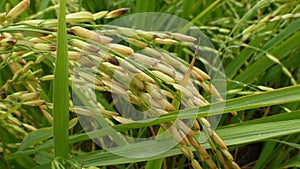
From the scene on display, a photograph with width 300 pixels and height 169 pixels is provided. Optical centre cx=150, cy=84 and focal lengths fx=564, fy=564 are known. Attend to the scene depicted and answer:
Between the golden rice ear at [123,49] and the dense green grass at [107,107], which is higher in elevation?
the golden rice ear at [123,49]

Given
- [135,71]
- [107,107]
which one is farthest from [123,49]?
[107,107]

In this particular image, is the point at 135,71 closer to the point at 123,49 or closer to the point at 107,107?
the point at 123,49

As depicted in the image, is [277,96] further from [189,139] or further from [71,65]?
[71,65]

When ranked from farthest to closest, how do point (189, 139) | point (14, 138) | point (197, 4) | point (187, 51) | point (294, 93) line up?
point (197, 4) → point (187, 51) → point (14, 138) → point (294, 93) → point (189, 139)

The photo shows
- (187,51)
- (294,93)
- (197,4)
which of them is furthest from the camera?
(197,4)

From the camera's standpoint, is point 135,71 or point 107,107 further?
point 107,107

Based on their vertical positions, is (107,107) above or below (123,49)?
below

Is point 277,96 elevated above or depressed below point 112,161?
above

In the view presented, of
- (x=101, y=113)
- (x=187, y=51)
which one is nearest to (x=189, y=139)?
(x=101, y=113)

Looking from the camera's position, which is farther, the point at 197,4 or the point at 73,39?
the point at 197,4

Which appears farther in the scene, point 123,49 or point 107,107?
point 107,107

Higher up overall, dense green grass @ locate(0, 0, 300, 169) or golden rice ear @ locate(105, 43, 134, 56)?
golden rice ear @ locate(105, 43, 134, 56)
